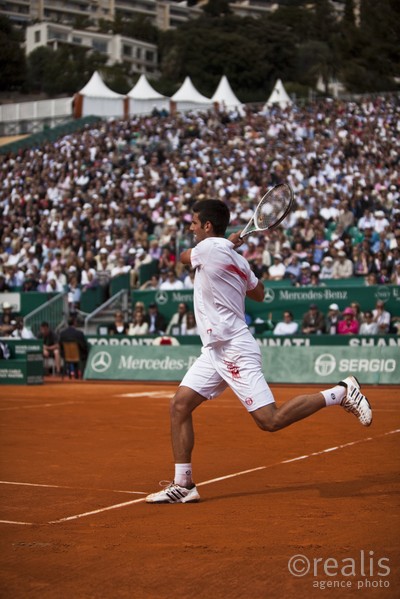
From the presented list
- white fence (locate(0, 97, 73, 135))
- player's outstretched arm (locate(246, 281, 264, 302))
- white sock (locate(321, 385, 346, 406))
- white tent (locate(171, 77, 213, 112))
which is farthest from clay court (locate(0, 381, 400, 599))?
white fence (locate(0, 97, 73, 135))

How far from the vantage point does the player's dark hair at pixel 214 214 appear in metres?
7.30

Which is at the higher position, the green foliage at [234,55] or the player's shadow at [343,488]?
the green foliage at [234,55]

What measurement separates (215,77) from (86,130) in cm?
4429

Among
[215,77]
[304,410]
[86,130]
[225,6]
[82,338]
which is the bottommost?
[82,338]

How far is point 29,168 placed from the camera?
40.5 metres

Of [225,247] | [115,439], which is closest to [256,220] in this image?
[225,247]

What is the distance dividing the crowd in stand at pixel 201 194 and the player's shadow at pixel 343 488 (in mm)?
15320

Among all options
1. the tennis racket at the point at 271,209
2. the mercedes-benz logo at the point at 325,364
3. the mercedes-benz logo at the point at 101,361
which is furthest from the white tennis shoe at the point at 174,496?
the mercedes-benz logo at the point at 101,361

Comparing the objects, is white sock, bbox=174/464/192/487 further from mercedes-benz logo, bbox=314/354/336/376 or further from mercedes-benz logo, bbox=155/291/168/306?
mercedes-benz logo, bbox=155/291/168/306

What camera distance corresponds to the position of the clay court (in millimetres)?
4996

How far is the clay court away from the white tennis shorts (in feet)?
2.56

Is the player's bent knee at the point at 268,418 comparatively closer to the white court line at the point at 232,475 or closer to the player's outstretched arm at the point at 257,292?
the player's outstretched arm at the point at 257,292

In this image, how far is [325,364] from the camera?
20594 millimetres

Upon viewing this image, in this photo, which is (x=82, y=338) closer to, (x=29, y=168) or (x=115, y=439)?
(x=115, y=439)
